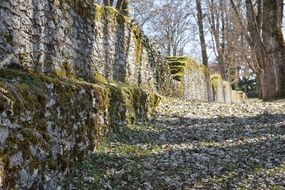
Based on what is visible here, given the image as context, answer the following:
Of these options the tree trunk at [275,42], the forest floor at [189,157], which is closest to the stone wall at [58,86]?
the forest floor at [189,157]

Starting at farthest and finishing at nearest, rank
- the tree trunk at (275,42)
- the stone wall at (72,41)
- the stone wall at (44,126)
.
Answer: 1. the tree trunk at (275,42)
2. the stone wall at (72,41)
3. the stone wall at (44,126)

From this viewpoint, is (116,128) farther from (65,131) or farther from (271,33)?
(271,33)

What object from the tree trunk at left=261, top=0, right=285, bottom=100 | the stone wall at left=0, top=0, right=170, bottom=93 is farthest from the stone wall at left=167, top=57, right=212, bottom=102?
the stone wall at left=0, top=0, right=170, bottom=93

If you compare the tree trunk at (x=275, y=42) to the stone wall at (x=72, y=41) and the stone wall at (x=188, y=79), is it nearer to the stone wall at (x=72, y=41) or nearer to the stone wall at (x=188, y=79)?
the stone wall at (x=188, y=79)

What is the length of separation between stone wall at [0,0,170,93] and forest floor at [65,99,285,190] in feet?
5.35

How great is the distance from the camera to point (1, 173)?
364cm

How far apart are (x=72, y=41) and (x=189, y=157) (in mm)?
3156

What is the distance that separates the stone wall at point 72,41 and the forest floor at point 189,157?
1631 millimetres

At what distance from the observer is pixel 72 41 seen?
→ 797cm

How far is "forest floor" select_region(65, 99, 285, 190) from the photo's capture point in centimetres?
550

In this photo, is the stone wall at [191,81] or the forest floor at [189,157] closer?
the forest floor at [189,157]

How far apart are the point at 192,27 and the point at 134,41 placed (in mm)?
28323

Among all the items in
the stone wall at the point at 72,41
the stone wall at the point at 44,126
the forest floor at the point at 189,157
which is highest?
the stone wall at the point at 72,41

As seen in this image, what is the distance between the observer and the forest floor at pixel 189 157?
5504mm
